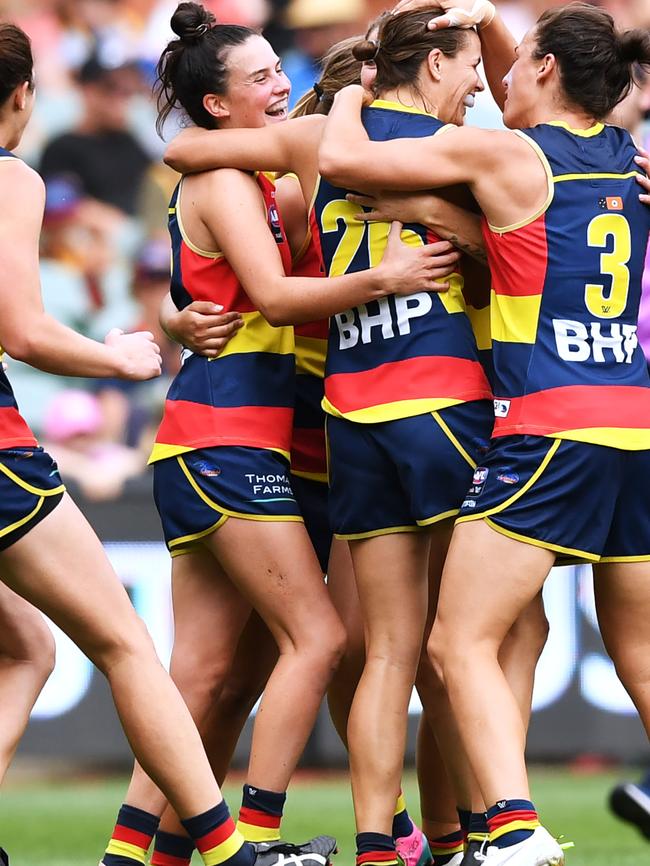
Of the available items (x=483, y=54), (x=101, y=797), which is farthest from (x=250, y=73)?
(x=101, y=797)

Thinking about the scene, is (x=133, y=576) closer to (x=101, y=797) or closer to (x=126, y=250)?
(x=101, y=797)

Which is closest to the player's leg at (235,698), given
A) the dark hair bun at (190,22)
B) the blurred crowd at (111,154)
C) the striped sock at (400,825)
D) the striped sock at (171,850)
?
the striped sock at (171,850)

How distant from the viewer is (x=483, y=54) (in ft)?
15.7

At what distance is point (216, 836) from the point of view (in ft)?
12.6

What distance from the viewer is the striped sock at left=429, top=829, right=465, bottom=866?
478 cm

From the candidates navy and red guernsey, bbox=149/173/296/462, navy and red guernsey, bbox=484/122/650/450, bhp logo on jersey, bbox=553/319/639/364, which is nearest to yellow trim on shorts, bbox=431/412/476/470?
navy and red guernsey, bbox=484/122/650/450

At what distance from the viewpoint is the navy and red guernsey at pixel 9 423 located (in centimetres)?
385

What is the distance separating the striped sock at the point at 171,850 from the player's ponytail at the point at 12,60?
2.24 metres

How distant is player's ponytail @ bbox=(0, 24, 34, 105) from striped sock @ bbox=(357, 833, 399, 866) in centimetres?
224

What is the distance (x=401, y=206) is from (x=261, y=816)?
1.80 m

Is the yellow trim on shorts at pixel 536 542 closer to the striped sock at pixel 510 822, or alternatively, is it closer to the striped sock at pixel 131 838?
the striped sock at pixel 510 822


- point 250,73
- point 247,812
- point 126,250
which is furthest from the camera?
point 126,250

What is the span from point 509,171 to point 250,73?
1.05 m

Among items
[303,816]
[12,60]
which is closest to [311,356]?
[12,60]
